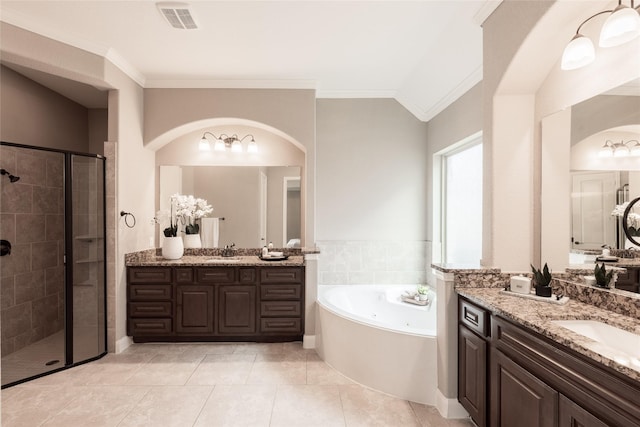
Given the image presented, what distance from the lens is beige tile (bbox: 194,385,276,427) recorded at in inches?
83.1

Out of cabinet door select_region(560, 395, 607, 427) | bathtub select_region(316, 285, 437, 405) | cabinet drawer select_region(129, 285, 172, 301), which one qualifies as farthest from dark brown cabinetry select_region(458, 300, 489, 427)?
cabinet drawer select_region(129, 285, 172, 301)

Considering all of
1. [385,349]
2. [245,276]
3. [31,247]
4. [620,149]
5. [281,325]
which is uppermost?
[620,149]

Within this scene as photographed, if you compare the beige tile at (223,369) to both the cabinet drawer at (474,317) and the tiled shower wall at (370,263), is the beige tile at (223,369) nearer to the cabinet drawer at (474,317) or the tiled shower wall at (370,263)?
the tiled shower wall at (370,263)

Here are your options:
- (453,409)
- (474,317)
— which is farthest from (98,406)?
(474,317)

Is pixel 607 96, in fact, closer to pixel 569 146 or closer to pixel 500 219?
pixel 569 146

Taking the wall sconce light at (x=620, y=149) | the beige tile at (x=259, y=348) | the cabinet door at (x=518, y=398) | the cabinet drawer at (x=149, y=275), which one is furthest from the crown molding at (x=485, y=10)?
the cabinet drawer at (x=149, y=275)

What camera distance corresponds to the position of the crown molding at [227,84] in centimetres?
348

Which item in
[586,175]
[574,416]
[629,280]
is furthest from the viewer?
[586,175]

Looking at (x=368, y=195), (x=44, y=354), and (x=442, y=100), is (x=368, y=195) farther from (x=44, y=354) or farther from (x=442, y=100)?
(x=44, y=354)

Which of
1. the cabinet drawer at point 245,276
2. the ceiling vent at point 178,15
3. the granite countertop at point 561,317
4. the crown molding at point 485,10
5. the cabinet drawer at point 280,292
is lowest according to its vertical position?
the cabinet drawer at point 280,292

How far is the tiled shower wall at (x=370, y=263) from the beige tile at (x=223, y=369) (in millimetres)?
1333

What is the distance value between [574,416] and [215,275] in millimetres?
3026

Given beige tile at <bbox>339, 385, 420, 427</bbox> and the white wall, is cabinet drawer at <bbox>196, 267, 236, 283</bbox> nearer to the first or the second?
the white wall

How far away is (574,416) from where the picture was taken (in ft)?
3.92
